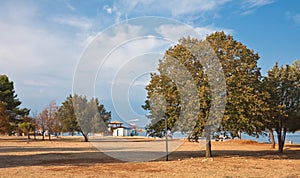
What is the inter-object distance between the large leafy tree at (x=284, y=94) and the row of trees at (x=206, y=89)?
4333mm

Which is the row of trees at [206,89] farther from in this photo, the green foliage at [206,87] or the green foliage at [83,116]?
the green foliage at [83,116]

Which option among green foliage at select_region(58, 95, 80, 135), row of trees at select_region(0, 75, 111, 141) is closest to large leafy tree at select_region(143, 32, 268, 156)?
row of trees at select_region(0, 75, 111, 141)

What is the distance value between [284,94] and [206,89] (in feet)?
35.9

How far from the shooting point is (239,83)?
19391 millimetres

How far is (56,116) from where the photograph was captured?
6019 centimetres

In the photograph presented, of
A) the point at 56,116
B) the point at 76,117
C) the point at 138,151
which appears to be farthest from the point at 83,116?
the point at 138,151

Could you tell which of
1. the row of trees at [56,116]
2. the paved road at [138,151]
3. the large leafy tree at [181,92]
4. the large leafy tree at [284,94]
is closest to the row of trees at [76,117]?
the row of trees at [56,116]

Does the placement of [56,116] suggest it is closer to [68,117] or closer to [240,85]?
[68,117]

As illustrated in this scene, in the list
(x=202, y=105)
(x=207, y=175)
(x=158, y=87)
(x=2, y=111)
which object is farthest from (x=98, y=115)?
(x=207, y=175)

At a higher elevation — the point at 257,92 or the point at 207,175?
the point at 257,92

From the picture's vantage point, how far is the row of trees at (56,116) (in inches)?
1809

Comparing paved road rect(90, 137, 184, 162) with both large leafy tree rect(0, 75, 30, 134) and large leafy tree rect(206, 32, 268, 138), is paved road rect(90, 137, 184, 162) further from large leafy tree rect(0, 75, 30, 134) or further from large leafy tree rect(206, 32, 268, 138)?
large leafy tree rect(0, 75, 30, 134)

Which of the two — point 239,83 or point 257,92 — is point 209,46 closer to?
point 239,83

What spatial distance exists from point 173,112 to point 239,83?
4617 millimetres
